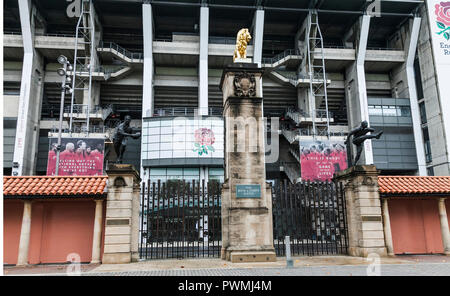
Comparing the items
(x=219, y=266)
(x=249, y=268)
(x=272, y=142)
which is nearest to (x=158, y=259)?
(x=219, y=266)

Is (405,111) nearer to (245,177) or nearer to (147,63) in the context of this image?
(147,63)

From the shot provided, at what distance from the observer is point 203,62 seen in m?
42.3

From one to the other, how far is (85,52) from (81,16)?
4151 mm

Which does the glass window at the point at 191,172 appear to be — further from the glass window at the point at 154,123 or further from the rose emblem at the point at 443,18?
the rose emblem at the point at 443,18

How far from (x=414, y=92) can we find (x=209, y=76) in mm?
27613

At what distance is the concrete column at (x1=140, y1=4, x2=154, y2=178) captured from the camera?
4066 centimetres

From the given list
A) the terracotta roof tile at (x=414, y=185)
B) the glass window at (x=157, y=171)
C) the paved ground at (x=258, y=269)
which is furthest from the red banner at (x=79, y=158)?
the terracotta roof tile at (x=414, y=185)

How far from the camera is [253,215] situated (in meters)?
13.0

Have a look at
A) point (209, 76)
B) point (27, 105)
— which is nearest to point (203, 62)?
point (209, 76)

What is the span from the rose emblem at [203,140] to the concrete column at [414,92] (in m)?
26.9

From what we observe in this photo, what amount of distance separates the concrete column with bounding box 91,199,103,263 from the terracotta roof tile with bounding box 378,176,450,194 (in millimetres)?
11564

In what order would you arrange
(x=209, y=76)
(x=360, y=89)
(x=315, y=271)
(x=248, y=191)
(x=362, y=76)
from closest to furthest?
1. (x=315, y=271)
2. (x=248, y=191)
3. (x=360, y=89)
4. (x=362, y=76)
5. (x=209, y=76)

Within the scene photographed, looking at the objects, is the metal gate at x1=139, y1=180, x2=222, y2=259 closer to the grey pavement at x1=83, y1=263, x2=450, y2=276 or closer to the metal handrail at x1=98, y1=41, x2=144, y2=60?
the grey pavement at x1=83, y1=263, x2=450, y2=276

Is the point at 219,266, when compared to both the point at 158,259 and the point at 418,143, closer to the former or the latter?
the point at 158,259
